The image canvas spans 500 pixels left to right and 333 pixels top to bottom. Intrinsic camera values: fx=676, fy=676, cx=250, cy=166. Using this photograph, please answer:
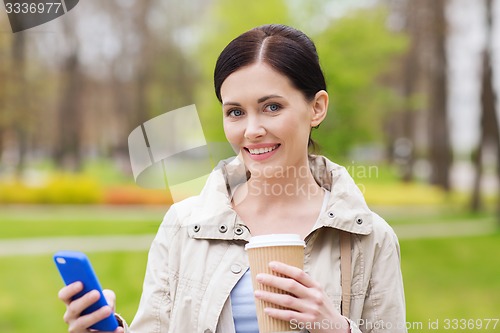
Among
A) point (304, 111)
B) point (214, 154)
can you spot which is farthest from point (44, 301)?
point (304, 111)

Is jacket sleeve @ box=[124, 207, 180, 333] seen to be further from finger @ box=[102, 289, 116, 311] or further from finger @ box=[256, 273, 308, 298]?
finger @ box=[256, 273, 308, 298]

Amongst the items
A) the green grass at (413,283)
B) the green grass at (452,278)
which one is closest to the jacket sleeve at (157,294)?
the green grass at (413,283)

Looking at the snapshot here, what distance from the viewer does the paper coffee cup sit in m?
1.48

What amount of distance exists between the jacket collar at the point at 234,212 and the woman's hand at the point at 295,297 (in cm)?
26

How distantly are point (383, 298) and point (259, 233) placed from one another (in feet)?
1.17

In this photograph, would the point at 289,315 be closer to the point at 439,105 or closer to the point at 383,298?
the point at 383,298

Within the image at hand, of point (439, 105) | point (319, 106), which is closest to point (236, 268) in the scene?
point (319, 106)

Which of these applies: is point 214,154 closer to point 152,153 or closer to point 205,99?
point 152,153

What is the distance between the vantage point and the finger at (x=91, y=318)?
57.8 inches

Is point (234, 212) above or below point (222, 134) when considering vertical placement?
below

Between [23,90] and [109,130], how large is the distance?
6861mm

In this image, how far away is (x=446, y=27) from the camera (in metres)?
11.0

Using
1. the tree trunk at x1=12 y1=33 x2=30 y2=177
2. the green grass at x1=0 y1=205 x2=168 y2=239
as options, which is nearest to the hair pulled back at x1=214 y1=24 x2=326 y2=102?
the green grass at x1=0 y1=205 x2=168 y2=239

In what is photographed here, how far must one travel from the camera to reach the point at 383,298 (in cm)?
169
